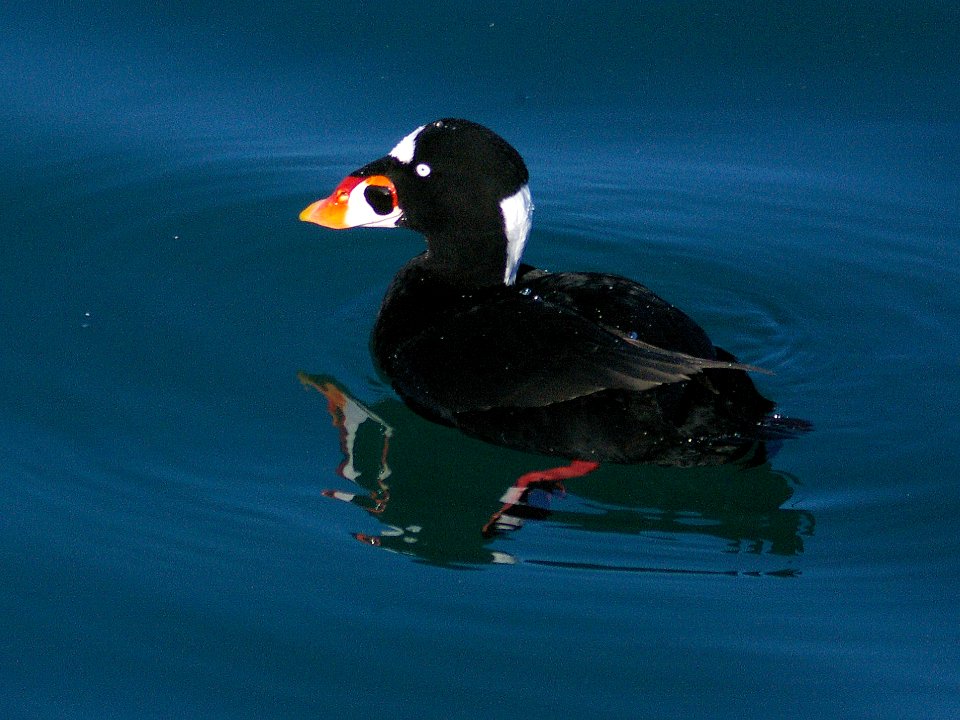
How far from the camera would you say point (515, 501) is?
3777 millimetres

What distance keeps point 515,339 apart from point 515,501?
43cm

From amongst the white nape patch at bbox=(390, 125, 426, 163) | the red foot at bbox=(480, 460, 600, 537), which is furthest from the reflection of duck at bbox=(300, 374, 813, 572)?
the white nape patch at bbox=(390, 125, 426, 163)

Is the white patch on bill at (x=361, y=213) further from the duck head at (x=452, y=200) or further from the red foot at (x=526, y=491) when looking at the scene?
the red foot at (x=526, y=491)

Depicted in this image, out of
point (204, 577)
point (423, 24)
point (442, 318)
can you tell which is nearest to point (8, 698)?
point (204, 577)

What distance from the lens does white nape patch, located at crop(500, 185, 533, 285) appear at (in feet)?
14.1

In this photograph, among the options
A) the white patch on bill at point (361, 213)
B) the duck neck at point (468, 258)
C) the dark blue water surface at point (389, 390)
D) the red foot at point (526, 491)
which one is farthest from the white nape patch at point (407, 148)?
the red foot at point (526, 491)

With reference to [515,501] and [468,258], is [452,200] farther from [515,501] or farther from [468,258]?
[515,501]

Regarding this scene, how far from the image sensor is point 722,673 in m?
3.20

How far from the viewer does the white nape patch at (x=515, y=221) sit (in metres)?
4.30

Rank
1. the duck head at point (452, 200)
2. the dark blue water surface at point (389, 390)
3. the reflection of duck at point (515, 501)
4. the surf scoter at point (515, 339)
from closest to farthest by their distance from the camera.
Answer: the dark blue water surface at point (389, 390) → the reflection of duck at point (515, 501) → the surf scoter at point (515, 339) → the duck head at point (452, 200)

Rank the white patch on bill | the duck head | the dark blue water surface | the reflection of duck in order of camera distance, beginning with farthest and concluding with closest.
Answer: the white patch on bill
the duck head
the reflection of duck
the dark blue water surface

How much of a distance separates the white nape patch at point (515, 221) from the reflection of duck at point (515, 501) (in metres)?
0.59

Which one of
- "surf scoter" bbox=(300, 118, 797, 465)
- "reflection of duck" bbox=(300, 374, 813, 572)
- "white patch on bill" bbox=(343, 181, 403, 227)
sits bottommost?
"reflection of duck" bbox=(300, 374, 813, 572)

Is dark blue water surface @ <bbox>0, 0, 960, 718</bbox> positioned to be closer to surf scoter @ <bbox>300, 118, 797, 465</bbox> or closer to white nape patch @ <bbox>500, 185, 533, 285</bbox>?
surf scoter @ <bbox>300, 118, 797, 465</bbox>
